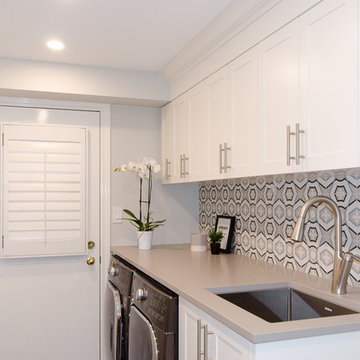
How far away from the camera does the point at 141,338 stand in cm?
205

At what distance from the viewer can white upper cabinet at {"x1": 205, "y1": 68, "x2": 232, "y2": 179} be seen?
7.37ft

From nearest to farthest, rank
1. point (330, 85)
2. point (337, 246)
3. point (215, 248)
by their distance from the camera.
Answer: point (330, 85) < point (337, 246) < point (215, 248)

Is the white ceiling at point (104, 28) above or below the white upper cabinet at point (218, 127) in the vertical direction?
above

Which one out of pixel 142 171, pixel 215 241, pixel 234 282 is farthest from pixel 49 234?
pixel 234 282

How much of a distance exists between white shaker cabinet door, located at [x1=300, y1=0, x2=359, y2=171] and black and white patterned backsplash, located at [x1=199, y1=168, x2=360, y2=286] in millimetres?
120

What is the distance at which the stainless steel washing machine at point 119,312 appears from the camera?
8.08ft

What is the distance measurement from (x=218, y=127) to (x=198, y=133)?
0.29 metres

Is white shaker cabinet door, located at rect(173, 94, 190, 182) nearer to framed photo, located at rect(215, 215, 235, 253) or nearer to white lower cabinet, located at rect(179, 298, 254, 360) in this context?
framed photo, located at rect(215, 215, 235, 253)

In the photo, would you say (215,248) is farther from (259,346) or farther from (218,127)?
(259,346)

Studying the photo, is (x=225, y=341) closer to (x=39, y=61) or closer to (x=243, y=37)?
(x=243, y=37)

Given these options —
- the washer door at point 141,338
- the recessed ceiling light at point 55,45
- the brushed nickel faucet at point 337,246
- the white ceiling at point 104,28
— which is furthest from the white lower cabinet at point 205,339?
the recessed ceiling light at point 55,45

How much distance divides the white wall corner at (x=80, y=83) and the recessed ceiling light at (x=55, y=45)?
30cm

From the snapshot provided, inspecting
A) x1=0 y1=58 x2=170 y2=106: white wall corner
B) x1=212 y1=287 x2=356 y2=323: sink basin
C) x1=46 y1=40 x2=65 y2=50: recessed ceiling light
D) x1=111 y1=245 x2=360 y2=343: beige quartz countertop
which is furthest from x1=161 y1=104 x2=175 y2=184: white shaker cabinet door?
x1=212 y1=287 x2=356 y2=323: sink basin

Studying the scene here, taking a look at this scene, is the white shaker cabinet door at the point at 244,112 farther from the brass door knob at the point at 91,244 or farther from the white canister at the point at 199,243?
the brass door knob at the point at 91,244
